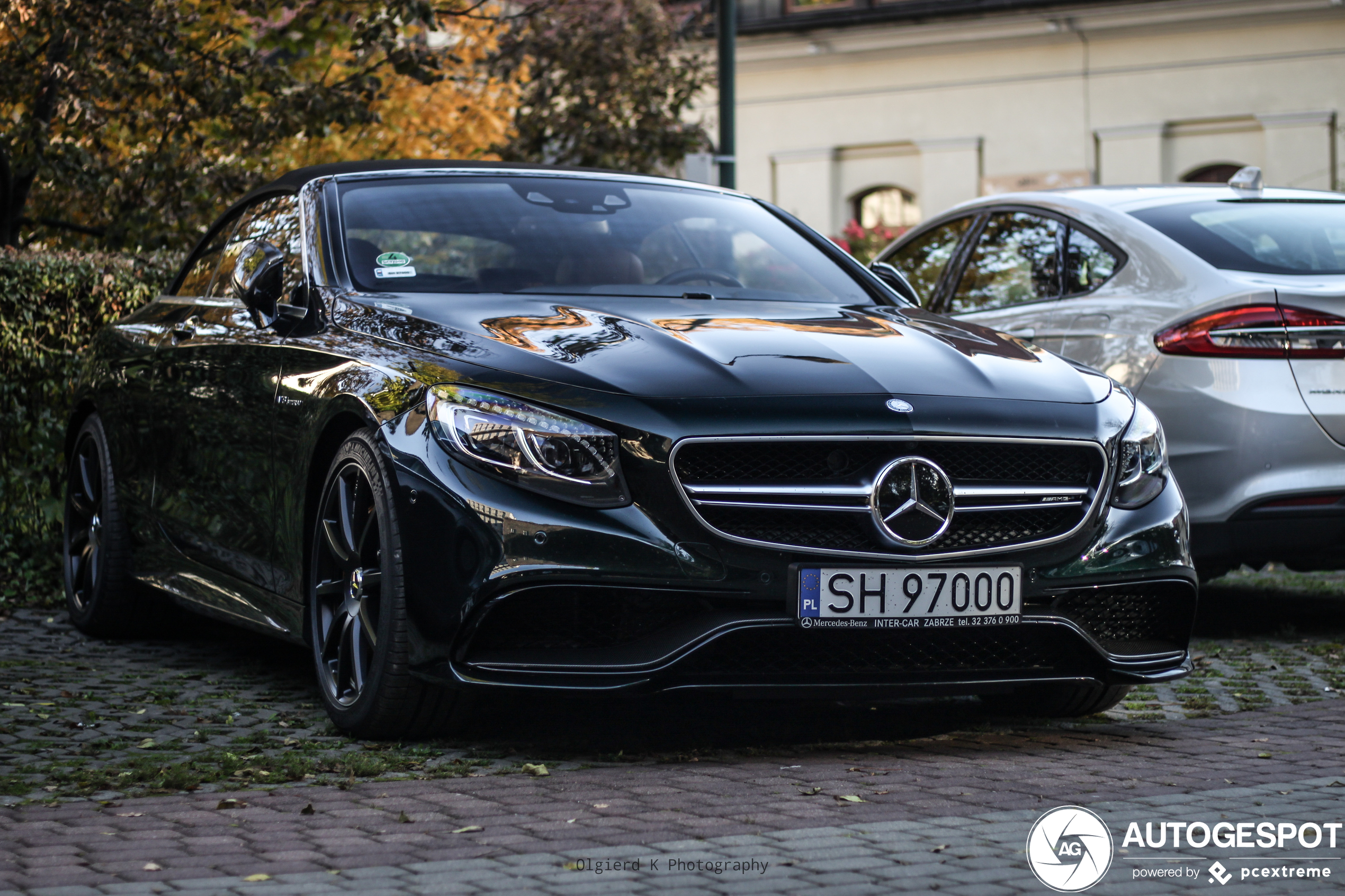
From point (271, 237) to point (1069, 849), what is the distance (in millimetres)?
3596

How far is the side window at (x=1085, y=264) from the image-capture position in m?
7.33

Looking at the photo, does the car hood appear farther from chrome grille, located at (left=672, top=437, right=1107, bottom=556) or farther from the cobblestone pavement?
the cobblestone pavement

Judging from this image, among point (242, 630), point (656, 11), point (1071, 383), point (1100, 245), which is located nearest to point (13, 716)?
point (242, 630)

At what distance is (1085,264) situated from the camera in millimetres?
7516

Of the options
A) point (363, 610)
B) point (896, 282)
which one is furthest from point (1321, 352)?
point (363, 610)

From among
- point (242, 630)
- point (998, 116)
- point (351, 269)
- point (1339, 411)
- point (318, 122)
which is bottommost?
point (242, 630)

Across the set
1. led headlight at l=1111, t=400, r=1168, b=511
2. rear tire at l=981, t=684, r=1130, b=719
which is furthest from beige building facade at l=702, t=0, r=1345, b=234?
led headlight at l=1111, t=400, r=1168, b=511

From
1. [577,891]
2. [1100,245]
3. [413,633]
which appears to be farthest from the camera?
[1100,245]

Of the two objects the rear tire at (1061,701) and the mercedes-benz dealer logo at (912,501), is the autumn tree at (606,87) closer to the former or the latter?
the rear tire at (1061,701)

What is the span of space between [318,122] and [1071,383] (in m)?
6.80

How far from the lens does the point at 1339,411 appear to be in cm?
652

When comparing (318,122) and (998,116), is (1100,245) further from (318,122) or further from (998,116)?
(998,116)

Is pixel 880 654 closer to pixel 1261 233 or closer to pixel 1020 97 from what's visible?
pixel 1261 233

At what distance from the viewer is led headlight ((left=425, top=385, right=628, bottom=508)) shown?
4434 mm
